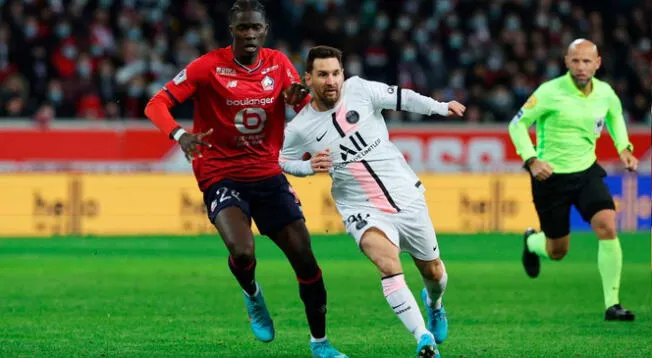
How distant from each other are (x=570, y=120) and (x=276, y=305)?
10.7 feet

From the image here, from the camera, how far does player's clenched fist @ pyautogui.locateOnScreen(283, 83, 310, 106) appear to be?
9.35 meters

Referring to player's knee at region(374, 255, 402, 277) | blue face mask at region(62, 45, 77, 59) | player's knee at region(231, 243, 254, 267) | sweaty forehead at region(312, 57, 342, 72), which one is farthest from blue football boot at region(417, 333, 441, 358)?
blue face mask at region(62, 45, 77, 59)

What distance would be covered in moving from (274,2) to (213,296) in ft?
51.1

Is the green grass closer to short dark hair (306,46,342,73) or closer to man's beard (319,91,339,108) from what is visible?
man's beard (319,91,339,108)

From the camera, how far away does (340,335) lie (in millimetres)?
10758

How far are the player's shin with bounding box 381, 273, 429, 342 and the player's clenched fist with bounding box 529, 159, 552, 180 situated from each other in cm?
359

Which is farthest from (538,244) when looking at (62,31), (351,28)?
(351,28)

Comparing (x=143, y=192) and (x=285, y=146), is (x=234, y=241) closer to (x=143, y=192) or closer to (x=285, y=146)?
(x=285, y=146)

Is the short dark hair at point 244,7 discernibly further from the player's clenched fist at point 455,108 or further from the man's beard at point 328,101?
the player's clenched fist at point 455,108

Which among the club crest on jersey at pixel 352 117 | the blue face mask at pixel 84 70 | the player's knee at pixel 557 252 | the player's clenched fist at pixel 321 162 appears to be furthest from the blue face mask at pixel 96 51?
the player's clenched fist at pixel 321 162

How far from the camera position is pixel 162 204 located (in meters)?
23.2

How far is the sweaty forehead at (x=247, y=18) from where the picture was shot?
9.46 meters

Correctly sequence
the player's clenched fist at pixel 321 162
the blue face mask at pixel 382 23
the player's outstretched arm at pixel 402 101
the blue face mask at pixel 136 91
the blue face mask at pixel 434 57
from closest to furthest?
the player's clenched fist at pixel 321 162
the player's outstretched arm at pixel 402 101
the blue face mask at pixel 136 91
the blue face mask at pixel 434 57
the blue face mask at pixel 382 23

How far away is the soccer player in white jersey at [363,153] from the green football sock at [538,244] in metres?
4.86
